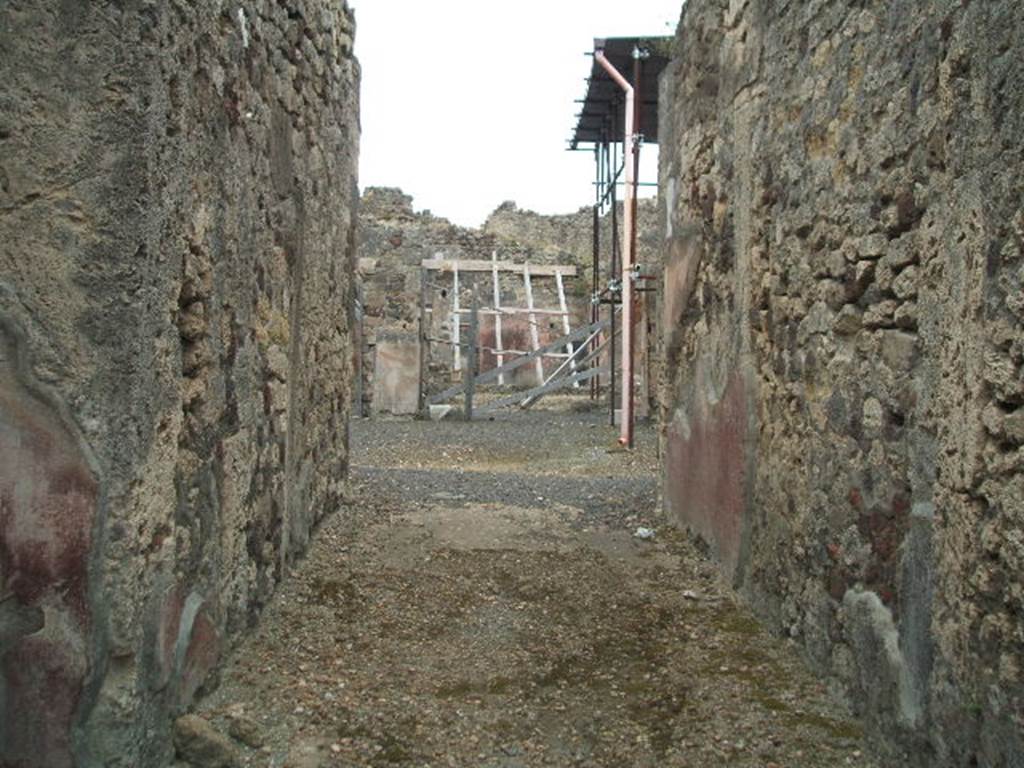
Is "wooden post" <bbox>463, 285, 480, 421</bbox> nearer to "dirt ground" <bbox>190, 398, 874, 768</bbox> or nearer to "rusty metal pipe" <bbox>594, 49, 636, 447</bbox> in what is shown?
"rusty metal pipe" <bbox>594, 49, 636, 447</bbox>

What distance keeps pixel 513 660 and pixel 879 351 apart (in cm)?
143

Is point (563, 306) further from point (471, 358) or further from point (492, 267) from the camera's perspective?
point (471, 358)

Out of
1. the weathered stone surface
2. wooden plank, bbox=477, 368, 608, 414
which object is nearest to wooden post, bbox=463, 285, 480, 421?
wooden plank, bbox=477, 368, 608, 414

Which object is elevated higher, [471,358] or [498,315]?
[498,315]

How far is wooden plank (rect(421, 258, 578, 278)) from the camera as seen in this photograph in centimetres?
1586

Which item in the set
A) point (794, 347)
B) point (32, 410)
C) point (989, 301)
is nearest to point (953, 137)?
point (989, 301)

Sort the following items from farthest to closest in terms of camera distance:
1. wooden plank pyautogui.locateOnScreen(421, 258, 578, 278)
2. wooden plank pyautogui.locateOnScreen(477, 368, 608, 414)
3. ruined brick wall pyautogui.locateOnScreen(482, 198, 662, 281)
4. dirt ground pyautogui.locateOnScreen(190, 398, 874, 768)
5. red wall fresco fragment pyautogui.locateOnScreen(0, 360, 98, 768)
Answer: ruined brick wall pyautogui.locateOnScreen(482, 198, 662, 281) < wooden plank pyautogui.locateOnScreen(421, 258, 578, 278) < wooden plank pyautogui.locateOnScreen(477, 368, 608, 414) < dirt ground pyautogui.locateOnScreen(190, 398, 874, 768) < red wall fresco fragment pyautogui.locateOnScreen(0, 360, 98, 768)

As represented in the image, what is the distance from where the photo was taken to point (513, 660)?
2.98 metres

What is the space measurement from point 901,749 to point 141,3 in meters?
2.35

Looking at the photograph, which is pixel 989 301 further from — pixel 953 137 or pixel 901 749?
pixel 901 749

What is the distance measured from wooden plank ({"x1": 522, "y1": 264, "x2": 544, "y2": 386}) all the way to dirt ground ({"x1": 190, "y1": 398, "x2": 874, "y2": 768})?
10.4 metres

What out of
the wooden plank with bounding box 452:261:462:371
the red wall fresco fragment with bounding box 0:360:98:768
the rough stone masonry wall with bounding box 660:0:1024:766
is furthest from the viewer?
the wooden plank with bounding box 452:261:462:371

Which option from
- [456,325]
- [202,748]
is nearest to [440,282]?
[456,325]

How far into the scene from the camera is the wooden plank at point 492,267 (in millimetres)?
15859
